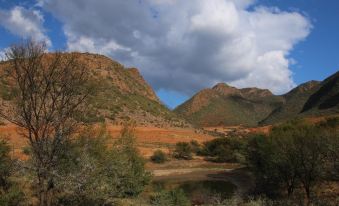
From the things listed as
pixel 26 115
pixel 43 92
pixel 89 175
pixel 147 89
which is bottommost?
pixel 89 175

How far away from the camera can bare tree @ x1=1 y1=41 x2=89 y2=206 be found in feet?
53.8

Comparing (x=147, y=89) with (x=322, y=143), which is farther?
(x=147, y=89)

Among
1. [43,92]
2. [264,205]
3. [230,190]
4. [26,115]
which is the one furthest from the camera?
[230,190]

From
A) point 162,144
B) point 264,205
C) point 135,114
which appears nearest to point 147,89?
point 135,114

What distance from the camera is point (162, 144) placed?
7925 centimetres

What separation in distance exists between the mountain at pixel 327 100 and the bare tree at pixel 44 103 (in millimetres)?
98507

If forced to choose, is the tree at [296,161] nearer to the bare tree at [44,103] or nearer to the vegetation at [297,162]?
the vegetation at [297,162]

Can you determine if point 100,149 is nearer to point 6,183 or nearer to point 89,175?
point 6,183

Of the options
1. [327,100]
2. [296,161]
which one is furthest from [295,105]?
[296,161]

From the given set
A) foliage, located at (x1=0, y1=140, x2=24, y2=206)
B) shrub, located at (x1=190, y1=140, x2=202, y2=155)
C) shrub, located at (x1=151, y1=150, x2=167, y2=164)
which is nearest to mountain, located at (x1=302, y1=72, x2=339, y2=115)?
shrub, located at (x1=190, y1=140, x2=202, y2=155)

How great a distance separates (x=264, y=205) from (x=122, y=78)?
9524 cm

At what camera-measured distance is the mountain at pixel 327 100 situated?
373 ft

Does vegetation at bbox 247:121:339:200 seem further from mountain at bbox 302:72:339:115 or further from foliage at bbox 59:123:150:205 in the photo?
mountain at bbox 302:72:339:115

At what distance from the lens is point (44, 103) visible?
16.8m
